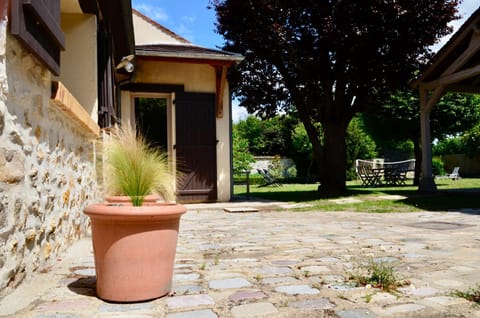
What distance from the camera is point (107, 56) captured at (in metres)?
5.29

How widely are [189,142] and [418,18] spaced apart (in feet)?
18.5

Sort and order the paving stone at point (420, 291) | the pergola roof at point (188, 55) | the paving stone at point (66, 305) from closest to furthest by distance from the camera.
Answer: the paving stone at point (66, 305) < the paving stone at point (420, 291) < the pergola roof at point (188, 55)

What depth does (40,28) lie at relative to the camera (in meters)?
2.39

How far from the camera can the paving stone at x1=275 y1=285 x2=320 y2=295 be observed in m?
2.13

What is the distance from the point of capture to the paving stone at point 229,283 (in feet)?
7.46

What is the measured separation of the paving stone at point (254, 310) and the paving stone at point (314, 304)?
0.11 meters

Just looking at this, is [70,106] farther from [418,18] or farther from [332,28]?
[418,18]

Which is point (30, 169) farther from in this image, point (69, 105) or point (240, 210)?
point (240, 210)

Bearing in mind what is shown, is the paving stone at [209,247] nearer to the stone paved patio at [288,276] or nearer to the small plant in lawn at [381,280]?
the stone paved patio at [288,276]

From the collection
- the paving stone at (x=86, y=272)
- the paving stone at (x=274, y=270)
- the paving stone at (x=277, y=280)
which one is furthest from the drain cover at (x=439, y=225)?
the paving stone at (x=86, y=272)

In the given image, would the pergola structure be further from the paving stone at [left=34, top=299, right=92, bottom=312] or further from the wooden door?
the paving stone at [left=34, top=299, right=92, bottom=312]

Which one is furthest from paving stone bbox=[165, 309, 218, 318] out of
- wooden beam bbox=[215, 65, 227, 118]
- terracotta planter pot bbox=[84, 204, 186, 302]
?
wooden beam bbox=[215, 65, 227, 118]

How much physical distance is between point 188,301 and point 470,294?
143cm

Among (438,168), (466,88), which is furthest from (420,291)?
(438,168)
